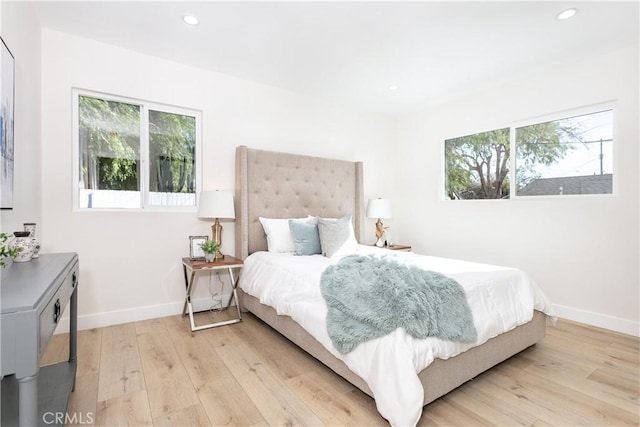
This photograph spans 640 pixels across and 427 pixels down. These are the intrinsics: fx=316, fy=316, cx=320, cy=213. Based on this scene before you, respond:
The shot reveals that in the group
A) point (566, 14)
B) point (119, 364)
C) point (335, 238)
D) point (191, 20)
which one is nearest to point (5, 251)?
point (119, 364)

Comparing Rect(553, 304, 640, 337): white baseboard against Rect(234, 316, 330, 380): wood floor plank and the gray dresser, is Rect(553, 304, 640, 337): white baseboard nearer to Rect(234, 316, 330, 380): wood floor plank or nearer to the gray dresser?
Rect(234, 316, 330, 380): wood floor plank

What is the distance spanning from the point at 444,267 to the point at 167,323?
99.5 inches

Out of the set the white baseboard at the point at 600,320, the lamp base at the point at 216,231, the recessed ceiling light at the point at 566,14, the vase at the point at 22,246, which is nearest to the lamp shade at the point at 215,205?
the lamp base at the point at 216,231

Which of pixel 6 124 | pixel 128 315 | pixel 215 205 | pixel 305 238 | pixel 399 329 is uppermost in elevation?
pixel 6 124

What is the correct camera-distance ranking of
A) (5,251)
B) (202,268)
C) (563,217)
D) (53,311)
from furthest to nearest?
(563,217) → (202,268) → (5,251) → (53,311)

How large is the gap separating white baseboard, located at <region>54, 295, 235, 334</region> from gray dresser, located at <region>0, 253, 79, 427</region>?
3.35ft

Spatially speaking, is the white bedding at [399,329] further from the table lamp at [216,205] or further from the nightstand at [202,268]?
the table lamp at [216,205]

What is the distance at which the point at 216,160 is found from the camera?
11.1 feet

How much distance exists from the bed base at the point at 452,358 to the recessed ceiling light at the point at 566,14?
228cm

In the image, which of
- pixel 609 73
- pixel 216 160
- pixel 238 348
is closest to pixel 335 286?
pixel 238 348

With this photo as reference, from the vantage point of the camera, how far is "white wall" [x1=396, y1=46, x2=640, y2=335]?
283 centimetres

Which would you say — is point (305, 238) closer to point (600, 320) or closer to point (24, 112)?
point (24, 112)

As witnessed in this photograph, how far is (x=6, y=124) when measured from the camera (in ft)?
5.82

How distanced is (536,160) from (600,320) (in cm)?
169
